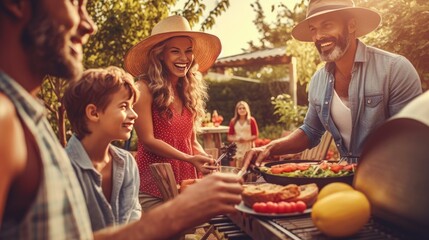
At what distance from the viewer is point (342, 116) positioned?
3416mm

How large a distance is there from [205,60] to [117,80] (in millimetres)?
2229

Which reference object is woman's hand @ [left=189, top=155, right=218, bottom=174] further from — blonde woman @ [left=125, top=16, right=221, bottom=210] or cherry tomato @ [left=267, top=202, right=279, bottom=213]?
cherry tomato @ [left=267, top=202, right=279, bottom=213]

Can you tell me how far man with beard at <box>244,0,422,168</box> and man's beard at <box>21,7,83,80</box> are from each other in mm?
1887

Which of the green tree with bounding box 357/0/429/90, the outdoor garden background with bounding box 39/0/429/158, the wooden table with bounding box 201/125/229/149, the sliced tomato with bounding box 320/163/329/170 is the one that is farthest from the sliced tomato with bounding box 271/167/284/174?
the wooden table with bounding box 201/125/229/149

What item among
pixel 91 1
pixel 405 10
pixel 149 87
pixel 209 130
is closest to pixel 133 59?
pixel 149 87

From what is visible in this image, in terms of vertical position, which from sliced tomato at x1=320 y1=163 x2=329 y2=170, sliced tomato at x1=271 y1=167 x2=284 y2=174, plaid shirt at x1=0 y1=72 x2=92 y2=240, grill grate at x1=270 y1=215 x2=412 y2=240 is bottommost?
grill grate at x1=270 y1=215 x2=412 y2=240

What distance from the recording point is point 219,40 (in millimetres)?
4543

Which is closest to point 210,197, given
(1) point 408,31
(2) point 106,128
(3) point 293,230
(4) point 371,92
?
(3) point 293,230

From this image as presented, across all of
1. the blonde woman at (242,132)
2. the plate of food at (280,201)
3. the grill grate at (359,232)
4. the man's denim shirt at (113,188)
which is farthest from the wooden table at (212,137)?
the grill grate at (359,232)

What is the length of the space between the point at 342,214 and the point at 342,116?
201 centimetres

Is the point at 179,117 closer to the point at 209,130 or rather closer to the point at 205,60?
the point at 205,60

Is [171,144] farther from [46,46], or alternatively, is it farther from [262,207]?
[46,46]

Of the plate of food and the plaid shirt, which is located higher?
the plaid shirt

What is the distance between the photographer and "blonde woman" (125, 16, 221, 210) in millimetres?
3584
